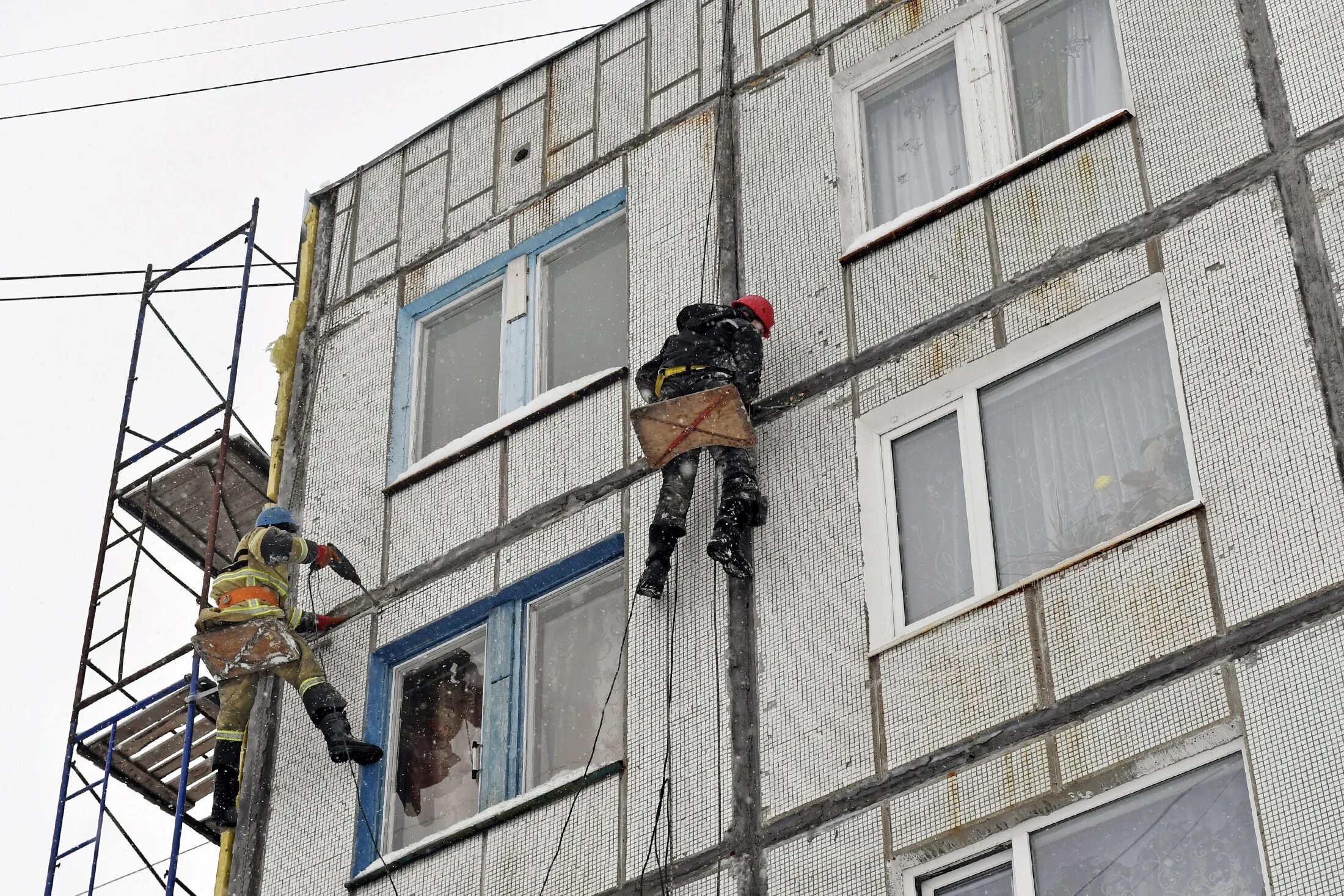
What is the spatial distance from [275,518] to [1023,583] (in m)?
5.46

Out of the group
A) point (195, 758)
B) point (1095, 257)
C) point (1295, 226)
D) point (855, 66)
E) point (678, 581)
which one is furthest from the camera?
point (195, 758)

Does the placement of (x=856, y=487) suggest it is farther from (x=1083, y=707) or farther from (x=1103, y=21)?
(x=1103, y=21)

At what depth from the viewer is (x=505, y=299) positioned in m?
13.9

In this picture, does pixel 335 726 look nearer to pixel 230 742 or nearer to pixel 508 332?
pixel 230 742

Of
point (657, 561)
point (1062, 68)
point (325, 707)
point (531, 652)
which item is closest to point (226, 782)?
point (325, 707)

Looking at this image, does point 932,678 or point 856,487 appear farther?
point 856,487

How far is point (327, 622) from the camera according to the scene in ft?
42.6

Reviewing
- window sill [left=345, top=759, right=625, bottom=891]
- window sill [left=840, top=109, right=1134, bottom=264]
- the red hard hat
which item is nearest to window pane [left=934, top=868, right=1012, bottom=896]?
window sill [left=345, top=759, right=625, bottom=891]

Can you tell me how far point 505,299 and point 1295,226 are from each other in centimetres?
582

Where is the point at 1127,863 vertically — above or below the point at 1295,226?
below

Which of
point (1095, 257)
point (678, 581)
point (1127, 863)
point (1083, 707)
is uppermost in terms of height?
point (1095, 257)

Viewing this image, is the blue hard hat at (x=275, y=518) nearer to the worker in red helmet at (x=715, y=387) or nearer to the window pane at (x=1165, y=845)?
the worker in red helmet at (x=715, y=387)

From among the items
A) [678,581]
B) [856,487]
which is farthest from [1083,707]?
[678,581]

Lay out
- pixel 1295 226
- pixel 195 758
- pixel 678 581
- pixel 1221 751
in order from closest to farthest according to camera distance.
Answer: pixel 1221 751 < pixel 1295 226 < pixel 678 581 < pixel 195 758
